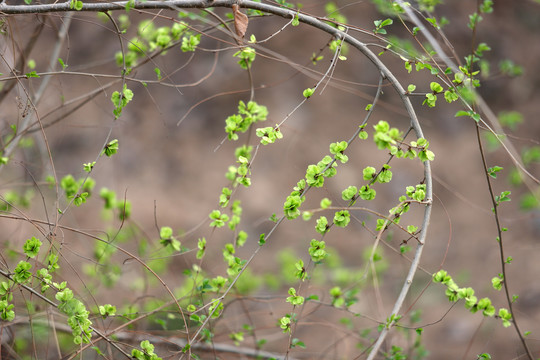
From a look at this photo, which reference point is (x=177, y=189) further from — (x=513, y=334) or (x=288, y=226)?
(x=513, y=334)

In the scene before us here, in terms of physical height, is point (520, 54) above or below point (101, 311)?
above

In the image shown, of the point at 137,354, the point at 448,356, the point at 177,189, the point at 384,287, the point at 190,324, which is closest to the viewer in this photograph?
the point at 137,354

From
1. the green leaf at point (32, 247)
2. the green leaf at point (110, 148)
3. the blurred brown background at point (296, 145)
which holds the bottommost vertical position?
the green leaf at point (32, 247)

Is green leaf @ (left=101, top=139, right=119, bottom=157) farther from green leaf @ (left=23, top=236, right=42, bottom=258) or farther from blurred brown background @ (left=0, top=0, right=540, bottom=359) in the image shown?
blurred brown background @ (left=0, top=0, right=540, bottom=359)

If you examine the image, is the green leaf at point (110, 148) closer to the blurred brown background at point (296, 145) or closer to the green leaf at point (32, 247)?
the green leaf at point (32, 247)

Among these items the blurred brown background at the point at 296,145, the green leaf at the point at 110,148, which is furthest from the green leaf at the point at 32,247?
the blurred brown background at the point at 296,145

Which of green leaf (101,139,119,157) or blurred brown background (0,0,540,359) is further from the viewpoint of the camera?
blurred brown background (0,0,540,359)

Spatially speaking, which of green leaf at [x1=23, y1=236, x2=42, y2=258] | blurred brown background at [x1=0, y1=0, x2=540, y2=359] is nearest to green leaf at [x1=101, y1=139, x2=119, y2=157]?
green leaf at [x1=23, y1=236, x2=42, y2=258]

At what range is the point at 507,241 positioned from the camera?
11.7 ft

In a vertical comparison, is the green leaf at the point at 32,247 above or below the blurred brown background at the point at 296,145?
below

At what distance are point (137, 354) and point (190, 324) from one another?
715mm

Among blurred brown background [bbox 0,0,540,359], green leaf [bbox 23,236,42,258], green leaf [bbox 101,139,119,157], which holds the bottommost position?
green leaf [bbox 23,236,42,258]

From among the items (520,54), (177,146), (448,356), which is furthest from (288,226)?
(520,54)

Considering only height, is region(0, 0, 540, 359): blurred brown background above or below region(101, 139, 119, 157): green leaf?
above
